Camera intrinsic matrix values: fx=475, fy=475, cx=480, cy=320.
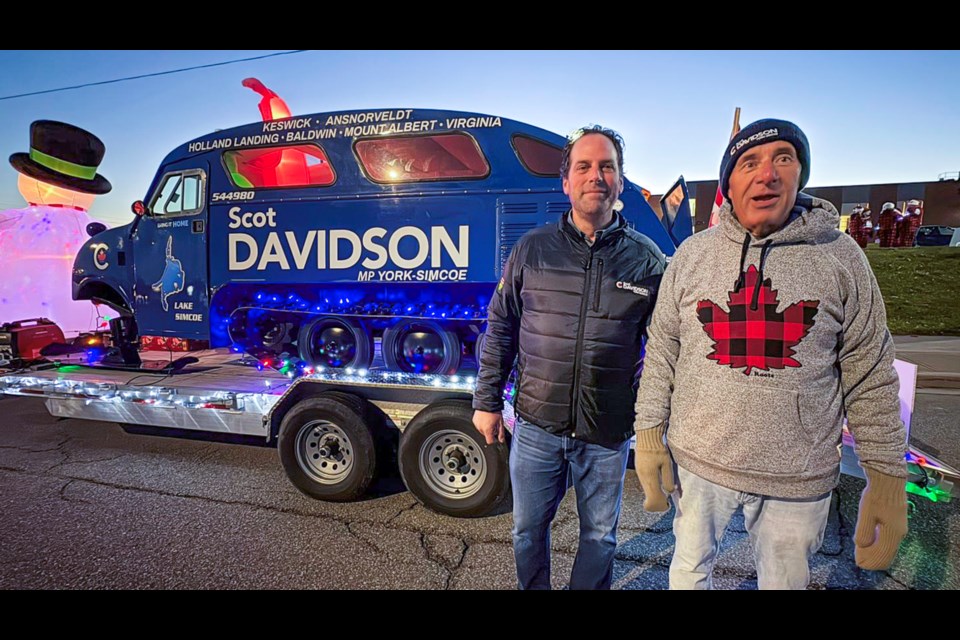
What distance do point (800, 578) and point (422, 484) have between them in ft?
8.06

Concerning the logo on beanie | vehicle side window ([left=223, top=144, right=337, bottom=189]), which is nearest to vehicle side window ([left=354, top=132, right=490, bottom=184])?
vehicle side window ([left=223, top=144, right=337, bottom=189])

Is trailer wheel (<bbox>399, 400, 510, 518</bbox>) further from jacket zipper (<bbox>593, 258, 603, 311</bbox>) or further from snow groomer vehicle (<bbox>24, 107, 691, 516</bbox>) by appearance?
jacket zipper (<bbox>593, 258, 603, 311</bbox>)

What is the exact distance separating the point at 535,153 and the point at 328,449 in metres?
3.42

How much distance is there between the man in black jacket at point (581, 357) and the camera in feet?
6.68

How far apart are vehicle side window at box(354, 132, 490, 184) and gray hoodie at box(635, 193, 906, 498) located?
3.63 meters

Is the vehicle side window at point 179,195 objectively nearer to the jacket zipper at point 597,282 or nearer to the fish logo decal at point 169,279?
the fish logo decal at point 169,279

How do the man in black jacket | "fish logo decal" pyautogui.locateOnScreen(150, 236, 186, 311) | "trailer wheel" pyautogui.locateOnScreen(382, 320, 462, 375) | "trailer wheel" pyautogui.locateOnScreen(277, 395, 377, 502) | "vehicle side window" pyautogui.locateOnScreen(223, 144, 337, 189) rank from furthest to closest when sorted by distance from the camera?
"fish logo decal" pyautogui.locateOnScreen(150, 236, 186, 311), "vehicle side window" pyautogui.locateOnScreen(223, 144, 337, 189), "trailer wheel" pyautogui.locateOnScreen(382, 320, 462, 375), "trailer wheel" pyautogui.locateOnScreen(277, 395, 377, 502), the man in black jacket

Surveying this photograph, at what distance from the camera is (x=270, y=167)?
561cm

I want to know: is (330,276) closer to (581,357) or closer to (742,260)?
(581,357)

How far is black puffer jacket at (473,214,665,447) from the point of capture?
6.68 feet

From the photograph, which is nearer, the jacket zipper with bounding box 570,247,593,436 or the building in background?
the jacket zipper with bounding box 570,247,593,436

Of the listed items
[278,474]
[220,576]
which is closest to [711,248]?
[220,576]

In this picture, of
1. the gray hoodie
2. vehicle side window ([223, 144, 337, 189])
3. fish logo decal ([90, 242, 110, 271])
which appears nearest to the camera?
the gray hoodie

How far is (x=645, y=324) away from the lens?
6.96 feet
